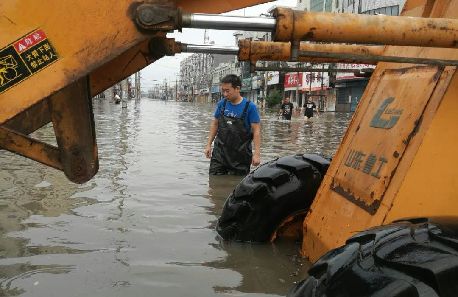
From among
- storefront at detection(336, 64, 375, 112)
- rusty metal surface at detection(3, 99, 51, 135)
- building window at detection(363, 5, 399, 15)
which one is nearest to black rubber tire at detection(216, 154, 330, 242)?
rusty metal surface at detection(3, 99, 51, 135)

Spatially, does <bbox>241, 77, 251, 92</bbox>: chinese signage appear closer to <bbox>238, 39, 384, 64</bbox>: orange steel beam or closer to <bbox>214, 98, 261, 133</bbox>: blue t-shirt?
<bbox>214, 98, 261, 133</bbox>: blue t-shirt

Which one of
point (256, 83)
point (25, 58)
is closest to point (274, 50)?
point (25, 58)

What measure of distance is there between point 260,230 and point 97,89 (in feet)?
5.98

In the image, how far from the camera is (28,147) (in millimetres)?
2404

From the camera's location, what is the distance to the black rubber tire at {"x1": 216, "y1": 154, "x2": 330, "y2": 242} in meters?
3.96

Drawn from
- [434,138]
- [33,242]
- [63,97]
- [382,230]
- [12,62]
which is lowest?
[33,242]

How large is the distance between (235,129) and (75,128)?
4457mm

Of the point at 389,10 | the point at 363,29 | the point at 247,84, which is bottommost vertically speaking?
the point at 247,84

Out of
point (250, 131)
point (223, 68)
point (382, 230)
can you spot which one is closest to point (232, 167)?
point (250, 131)

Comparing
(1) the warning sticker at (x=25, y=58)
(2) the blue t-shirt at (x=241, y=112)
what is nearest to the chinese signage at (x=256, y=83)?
(2) the blue t-shirt at (x=241, y=112)

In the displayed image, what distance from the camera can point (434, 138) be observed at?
8.82 feet

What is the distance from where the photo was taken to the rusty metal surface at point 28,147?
234 cm

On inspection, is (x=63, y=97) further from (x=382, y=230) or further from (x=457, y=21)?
(x=457, y=21)

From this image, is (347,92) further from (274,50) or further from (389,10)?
(274,50)
